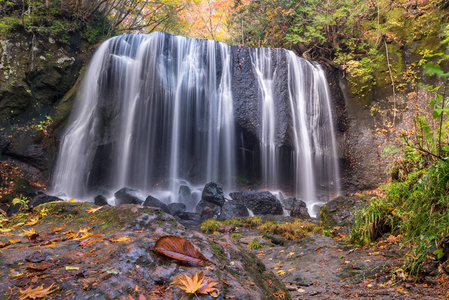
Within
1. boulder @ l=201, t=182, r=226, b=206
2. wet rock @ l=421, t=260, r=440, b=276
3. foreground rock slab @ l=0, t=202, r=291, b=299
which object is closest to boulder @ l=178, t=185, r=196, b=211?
boulder @ l=201, t=182, r=226, b=206

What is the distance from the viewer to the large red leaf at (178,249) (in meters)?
1.24

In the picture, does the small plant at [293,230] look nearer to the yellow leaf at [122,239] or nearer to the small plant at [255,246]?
the small plant at [255,246]

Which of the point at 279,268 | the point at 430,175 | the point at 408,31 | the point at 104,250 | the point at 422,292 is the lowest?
the point at 279,268

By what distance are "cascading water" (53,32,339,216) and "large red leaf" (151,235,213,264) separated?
11045 mm

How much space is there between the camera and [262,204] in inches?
407

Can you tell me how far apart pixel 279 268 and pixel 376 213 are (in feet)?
5.14

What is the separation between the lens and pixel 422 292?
2406 mm

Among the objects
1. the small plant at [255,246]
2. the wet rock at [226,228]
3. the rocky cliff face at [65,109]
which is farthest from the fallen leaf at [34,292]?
the rocky cliff face at [65,109]

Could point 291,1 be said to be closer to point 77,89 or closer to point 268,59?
point 268,59

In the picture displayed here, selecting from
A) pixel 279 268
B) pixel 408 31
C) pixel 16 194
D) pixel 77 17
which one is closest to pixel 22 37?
pixel 77 17

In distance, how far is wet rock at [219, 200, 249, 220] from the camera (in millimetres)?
9562

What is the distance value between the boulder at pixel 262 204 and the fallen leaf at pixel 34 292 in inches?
374

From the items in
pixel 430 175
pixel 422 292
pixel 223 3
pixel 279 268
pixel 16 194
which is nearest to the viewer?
pixel 422 292

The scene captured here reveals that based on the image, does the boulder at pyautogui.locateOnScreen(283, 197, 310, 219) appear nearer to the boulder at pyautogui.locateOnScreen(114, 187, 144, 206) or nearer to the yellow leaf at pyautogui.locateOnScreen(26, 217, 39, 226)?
the boulder at pyautogui.locateOnScreen(114, 187, 144, 206)
